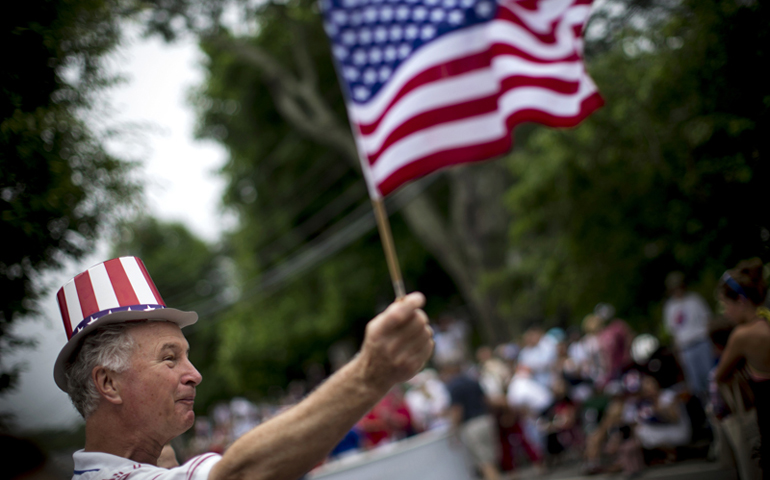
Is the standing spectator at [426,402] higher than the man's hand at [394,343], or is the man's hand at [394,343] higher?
the man's hand at [394,343]

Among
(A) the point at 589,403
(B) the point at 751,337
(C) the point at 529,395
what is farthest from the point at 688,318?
(B) the point at 751,337

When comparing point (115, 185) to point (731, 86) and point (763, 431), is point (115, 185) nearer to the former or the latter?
point (763, 431)

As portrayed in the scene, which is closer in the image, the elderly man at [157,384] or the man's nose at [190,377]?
the elderly man at [157,384]

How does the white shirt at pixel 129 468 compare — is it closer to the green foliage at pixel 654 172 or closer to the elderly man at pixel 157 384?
the elderly man at pixel 157 384

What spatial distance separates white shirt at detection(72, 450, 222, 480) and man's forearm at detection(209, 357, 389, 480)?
100mm

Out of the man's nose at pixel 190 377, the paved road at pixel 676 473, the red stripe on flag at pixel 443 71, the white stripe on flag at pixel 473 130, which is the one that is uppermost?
the red stripe on flag at pixel 443 71

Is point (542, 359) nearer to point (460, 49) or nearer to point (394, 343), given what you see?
point (460, 49)

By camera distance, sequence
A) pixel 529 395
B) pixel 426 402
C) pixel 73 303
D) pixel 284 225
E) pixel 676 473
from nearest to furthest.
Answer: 1. pixel 73 303
2. pixel 676 473
3. pixel 529 395
4. pixel 426 402
5. pixel 284 225

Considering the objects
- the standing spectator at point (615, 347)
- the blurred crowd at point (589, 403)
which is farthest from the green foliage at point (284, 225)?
the standing spectator at point (615, 347)

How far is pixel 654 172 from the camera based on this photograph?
801cm

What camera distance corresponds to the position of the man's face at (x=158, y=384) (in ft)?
6.60

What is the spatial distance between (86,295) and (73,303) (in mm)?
73

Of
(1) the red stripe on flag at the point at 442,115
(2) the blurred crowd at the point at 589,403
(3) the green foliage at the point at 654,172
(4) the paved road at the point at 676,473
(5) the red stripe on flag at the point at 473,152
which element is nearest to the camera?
(5) the red stripe on flag at the point at 473,152

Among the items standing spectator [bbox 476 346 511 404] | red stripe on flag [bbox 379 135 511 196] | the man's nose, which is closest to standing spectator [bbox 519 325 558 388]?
standing spectator [bbox 476 346 511 404]
